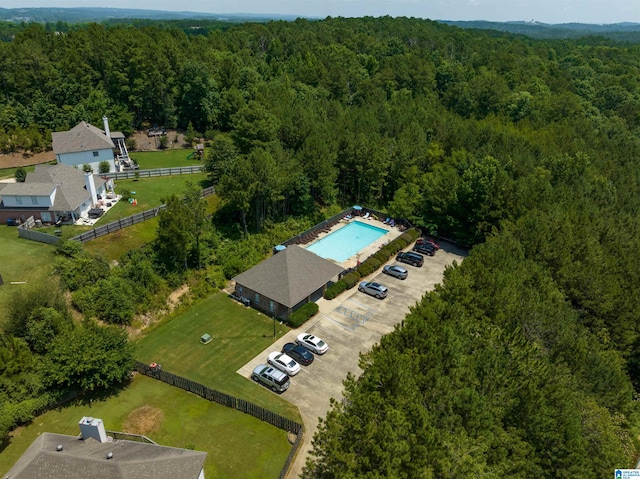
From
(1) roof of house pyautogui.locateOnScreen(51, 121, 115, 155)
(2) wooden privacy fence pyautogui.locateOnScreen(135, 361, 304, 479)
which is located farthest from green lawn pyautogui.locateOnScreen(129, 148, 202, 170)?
(2) wooden privacy fence pyautogui.locateOnScreen(135, 361, 304, 479)

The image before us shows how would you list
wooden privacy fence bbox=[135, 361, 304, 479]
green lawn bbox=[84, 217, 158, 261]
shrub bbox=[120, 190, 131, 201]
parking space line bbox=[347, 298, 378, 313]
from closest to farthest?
wooden privacy fence bbox=[135, 361, 304, 479] → parking space line bbox=[347, 298, 378, 313] → green lawn bbox=[84, 217, 158, 261] → shrub bbox=[120, 190, 131, 201]

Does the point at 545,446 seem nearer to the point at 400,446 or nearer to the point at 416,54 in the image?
the point at 400,446

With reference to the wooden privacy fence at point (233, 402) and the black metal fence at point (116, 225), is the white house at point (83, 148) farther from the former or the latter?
the wooden privacy fence at point (233, 402)

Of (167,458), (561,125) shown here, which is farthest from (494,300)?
(561,125)

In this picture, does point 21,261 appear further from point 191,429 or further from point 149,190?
point 191,429

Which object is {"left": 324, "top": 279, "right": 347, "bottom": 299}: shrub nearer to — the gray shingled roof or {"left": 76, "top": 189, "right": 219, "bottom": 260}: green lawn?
{"left": 76, "top": 189, "right": 219, "bottom": 260}: green lawn
